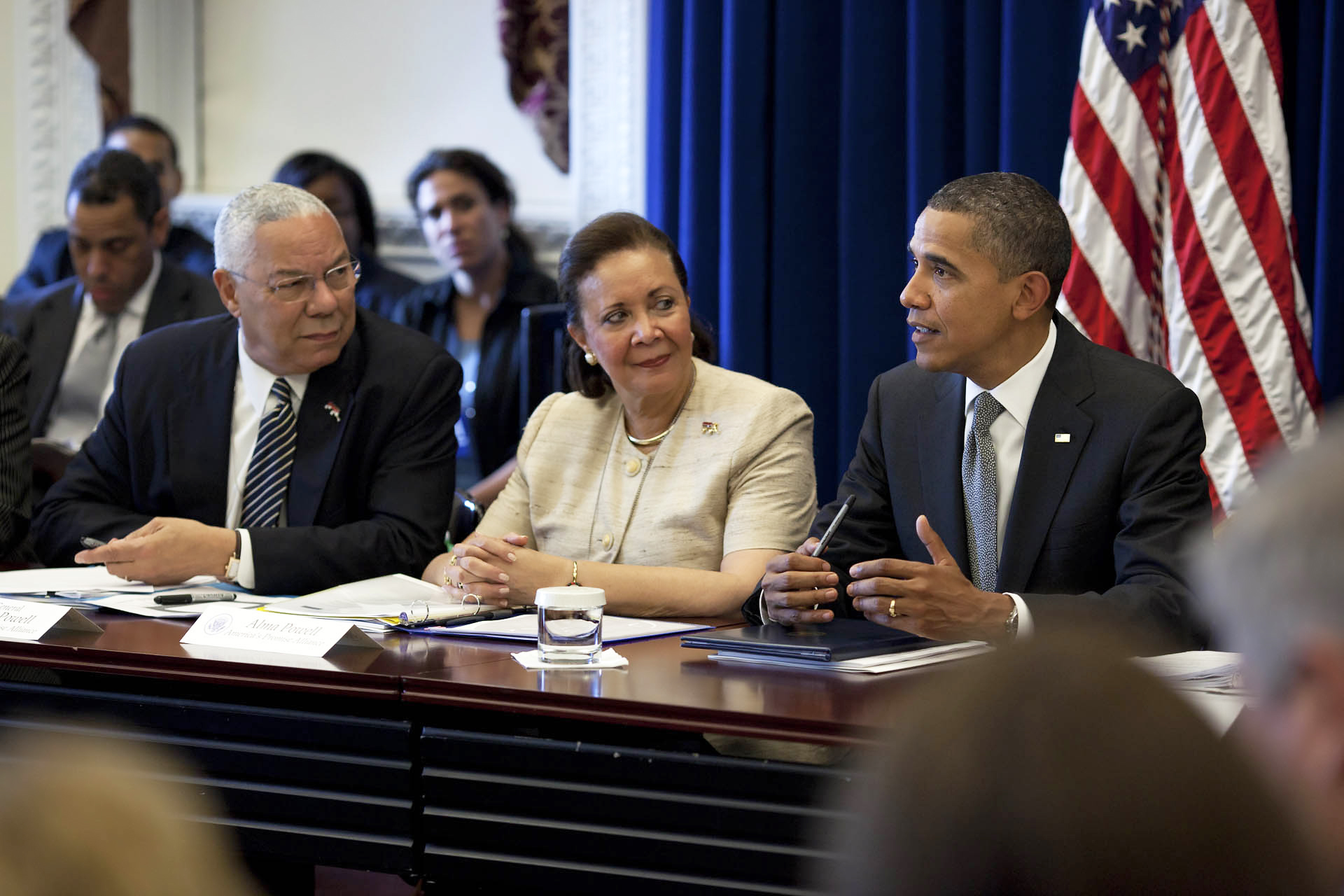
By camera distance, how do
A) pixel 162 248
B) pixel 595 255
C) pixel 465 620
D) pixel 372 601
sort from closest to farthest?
1. pixel 465 620
2. pixel 372 601
3. pixel 595 255
4. pixel 162 248

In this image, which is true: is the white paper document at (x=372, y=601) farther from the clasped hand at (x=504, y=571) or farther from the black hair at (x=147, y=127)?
the black hair at (x=147, y=127)

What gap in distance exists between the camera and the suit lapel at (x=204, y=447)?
2824 millimetres

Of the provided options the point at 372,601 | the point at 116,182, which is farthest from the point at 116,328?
the point at 372,601

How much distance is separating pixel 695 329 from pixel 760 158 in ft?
4.98

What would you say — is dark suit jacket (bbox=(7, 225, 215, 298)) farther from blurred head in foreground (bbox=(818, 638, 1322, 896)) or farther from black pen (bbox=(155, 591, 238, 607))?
blurred head in foreground (bbox=(818, 638, 1322, 896))

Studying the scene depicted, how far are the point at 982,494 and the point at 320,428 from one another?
4.28ft

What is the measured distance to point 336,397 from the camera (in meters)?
2.85

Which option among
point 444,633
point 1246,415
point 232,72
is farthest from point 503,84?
point 444,633

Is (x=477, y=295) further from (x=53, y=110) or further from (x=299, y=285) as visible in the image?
(x=53, y=110)

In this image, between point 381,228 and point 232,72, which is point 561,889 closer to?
point 381,228

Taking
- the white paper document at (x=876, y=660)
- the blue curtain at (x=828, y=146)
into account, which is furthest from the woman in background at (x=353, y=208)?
the white paper document at (x=876, y=660)

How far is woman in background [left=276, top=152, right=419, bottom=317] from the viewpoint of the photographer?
186 inches

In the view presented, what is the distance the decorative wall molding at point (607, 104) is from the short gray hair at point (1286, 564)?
4.20 m

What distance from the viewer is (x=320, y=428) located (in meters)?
2.82
